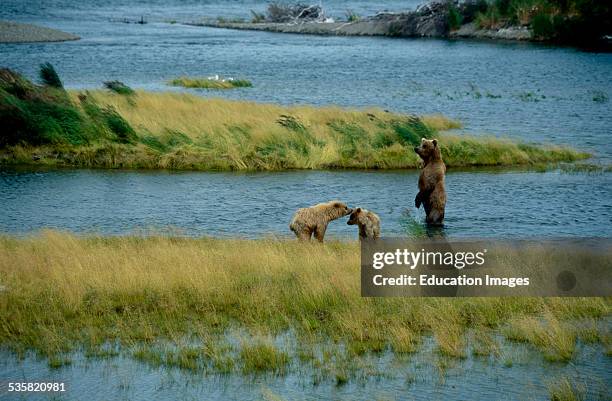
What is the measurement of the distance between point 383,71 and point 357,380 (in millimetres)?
55556

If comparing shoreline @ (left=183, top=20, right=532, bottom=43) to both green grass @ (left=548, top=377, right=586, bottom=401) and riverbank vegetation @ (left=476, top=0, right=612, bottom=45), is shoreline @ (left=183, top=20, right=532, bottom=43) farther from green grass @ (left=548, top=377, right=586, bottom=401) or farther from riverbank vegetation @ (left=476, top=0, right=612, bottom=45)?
green grass @ (left=548, top=377, right=586, bottom=401)

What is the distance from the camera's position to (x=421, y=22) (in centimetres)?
9825

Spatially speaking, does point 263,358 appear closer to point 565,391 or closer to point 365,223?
point 565,391

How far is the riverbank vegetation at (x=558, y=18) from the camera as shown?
8100cm

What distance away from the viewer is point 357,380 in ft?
38.4

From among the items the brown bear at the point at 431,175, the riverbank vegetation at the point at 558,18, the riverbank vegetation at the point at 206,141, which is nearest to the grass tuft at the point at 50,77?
the riverbank vegetation at the point at 206,141

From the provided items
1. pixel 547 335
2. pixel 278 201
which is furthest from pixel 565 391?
pixel 278 201

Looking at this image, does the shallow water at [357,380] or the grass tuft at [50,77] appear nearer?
the shallow water at [357,380]

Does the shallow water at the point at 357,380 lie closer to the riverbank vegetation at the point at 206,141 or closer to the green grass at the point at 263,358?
the green grass at the point at 263,358

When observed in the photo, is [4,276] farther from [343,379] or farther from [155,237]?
[343,379]

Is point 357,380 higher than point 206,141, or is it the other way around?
point 357,380

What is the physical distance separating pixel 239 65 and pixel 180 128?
38938 millimetres

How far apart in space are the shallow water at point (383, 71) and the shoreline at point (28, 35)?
10.5ft

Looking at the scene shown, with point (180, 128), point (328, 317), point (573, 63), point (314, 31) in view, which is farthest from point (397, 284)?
point (314, 31)
